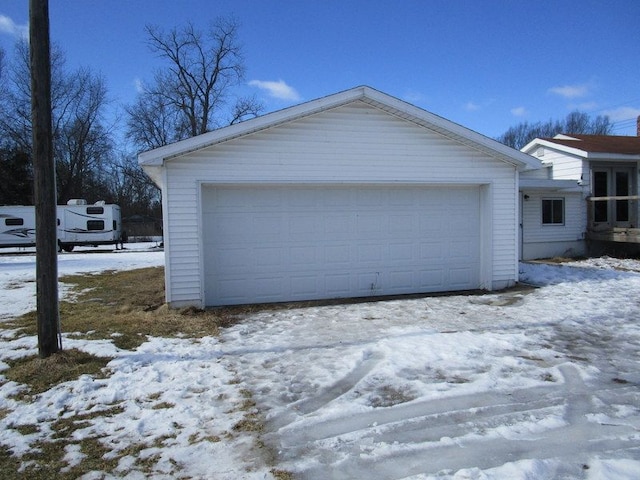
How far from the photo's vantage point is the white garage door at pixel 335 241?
8.71 m

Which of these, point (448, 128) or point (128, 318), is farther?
point (448, 128)

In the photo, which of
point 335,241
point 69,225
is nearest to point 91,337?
point 335,241

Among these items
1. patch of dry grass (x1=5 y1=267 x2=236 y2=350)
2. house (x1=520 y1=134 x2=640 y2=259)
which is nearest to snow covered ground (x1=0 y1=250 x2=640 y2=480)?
patch of dry grass (x1=5 y1=267 x2=236 y2=350)

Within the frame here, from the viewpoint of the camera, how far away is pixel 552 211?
53.9 feet

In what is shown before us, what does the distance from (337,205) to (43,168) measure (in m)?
5.38

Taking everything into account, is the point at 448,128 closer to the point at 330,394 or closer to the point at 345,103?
the point at 345,103

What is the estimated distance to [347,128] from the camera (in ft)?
29.1

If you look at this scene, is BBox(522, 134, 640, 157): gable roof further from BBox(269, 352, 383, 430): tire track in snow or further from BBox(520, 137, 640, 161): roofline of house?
BBox(269, 352, 383, 430): tire track in snow

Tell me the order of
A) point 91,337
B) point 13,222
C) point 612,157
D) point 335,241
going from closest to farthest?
point 91,337 → point 335,241 → point 612,157 → point 13,222

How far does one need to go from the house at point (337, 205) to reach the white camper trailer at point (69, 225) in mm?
19614

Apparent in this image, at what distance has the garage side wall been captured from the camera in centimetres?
812

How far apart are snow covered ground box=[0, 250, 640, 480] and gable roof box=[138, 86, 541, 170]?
3.19 m

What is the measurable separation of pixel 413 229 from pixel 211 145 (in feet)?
14.5

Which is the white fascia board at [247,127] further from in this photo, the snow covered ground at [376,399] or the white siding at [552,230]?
the white siding at [552,230]
